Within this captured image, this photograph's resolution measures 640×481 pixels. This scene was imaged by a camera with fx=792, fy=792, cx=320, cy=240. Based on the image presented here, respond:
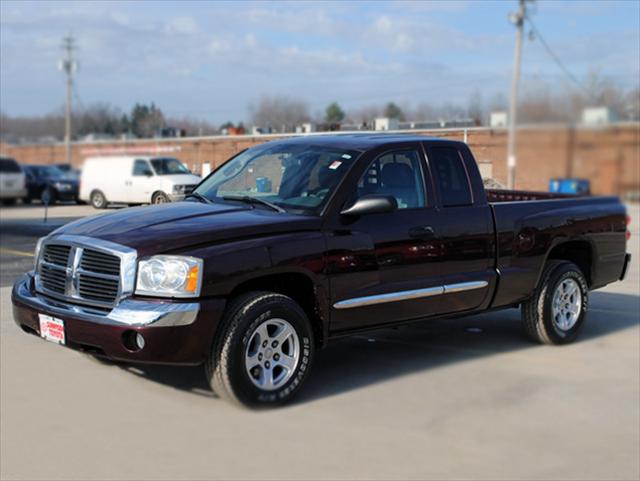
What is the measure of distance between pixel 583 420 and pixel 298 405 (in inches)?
73.2

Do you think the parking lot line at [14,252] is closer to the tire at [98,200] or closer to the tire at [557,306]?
the tire at [98,200]

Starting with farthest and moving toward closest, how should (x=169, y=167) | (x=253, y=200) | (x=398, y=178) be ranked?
(x=169, y=167) < (x=398, y=178) < (x=253, y=200)

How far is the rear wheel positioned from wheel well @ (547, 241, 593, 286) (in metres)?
4.21

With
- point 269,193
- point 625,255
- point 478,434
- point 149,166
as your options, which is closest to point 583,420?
point 478,434

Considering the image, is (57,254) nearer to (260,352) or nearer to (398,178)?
(260,352)

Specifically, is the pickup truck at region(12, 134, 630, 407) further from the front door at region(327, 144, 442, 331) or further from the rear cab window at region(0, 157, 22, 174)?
the rear cab window at region(0, 157, 22, 174)

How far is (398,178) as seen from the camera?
20.4ft

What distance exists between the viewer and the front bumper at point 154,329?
4.80 metres

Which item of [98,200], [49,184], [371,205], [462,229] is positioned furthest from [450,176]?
[49,184]

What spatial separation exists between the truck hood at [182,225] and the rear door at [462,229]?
1298mm

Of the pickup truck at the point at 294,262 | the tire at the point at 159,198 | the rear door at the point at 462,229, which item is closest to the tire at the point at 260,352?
the pickup truck at the point at 294,262

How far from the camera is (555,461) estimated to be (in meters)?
4.42

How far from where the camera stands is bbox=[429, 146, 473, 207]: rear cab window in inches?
250

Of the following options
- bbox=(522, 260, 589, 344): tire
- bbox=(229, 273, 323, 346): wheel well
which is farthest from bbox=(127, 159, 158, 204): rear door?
bbox=(522, 260, 589, 344): tire
